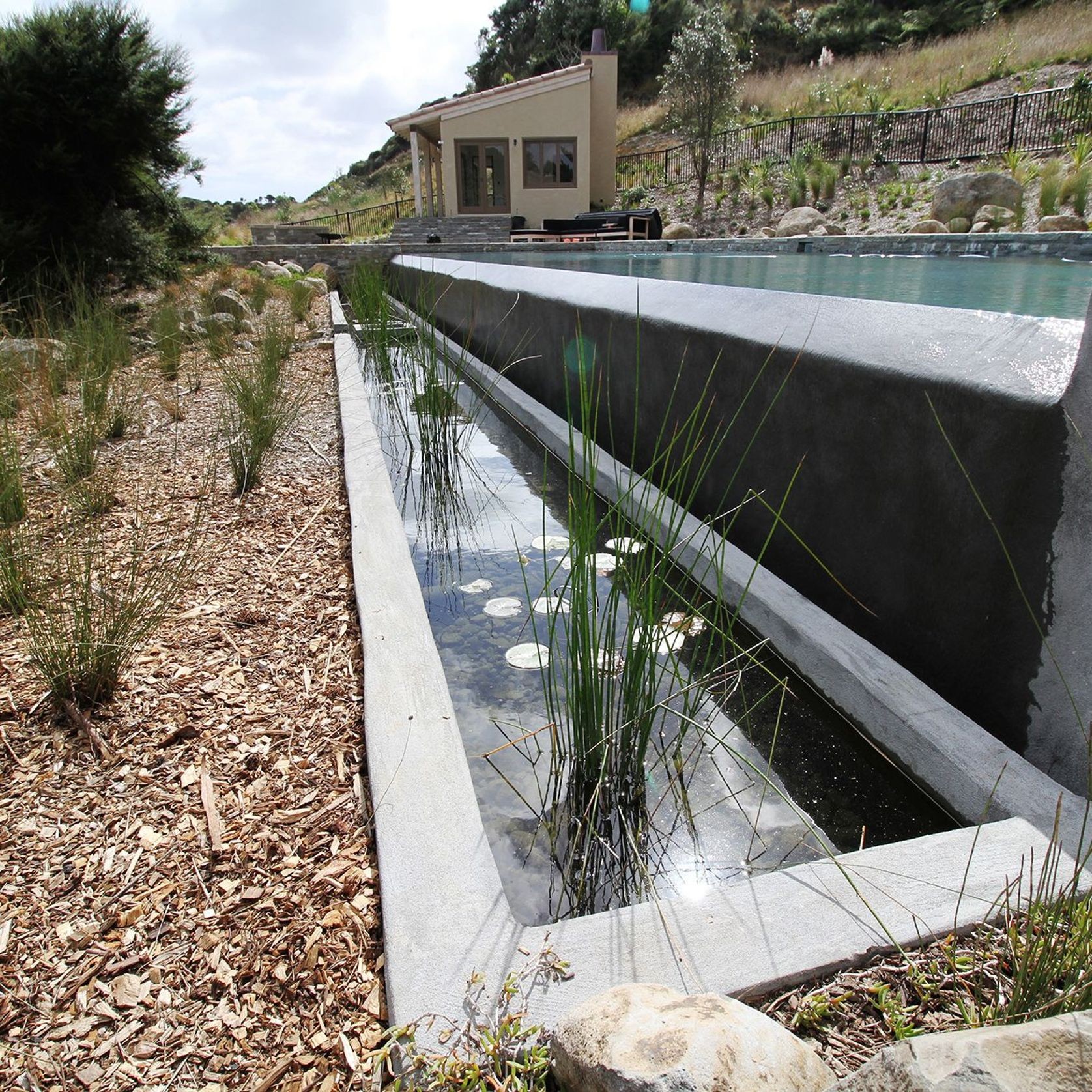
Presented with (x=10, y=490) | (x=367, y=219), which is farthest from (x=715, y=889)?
(x=367, y=219)

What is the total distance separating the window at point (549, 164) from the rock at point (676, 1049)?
2028 cm

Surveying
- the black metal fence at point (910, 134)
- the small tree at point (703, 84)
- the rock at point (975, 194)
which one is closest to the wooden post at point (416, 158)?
the black metal fence at point (910, 134)

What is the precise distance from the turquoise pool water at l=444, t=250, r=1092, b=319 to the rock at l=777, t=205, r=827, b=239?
2466 millimetres

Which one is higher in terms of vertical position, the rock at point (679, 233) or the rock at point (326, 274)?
the rock at point (679, 233)

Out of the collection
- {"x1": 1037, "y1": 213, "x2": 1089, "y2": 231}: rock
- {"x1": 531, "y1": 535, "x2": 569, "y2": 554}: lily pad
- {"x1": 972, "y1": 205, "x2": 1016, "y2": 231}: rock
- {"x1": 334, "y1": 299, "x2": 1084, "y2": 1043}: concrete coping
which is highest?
{"x1": 972, "y1": 205, "x2": 1016, "y2": 231}: rock

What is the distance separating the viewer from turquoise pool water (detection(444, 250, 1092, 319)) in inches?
180

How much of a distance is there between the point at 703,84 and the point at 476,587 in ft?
64.4

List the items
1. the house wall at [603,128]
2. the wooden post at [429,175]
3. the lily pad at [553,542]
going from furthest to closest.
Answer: the wooden post at [429,175] → the house wall at [603,128] → the lily pad at [553,542]

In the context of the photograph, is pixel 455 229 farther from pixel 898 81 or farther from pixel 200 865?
pixel 200 865

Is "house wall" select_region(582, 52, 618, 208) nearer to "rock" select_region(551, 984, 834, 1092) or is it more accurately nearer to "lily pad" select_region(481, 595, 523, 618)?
"lily pad" select_region(481, 595, 523, 618)

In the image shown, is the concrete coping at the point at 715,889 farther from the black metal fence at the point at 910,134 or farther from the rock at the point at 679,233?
the black metal fence at the point at 910,134

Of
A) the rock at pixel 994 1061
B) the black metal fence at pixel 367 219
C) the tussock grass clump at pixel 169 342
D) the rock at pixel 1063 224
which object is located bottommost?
the rock at pixel 994 1061

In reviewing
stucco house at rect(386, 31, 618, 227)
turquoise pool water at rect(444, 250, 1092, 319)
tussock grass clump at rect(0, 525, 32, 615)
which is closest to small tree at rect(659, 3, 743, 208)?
stucco house at rect(386, 31, 618, 227)

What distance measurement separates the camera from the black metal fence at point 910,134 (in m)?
14.6
